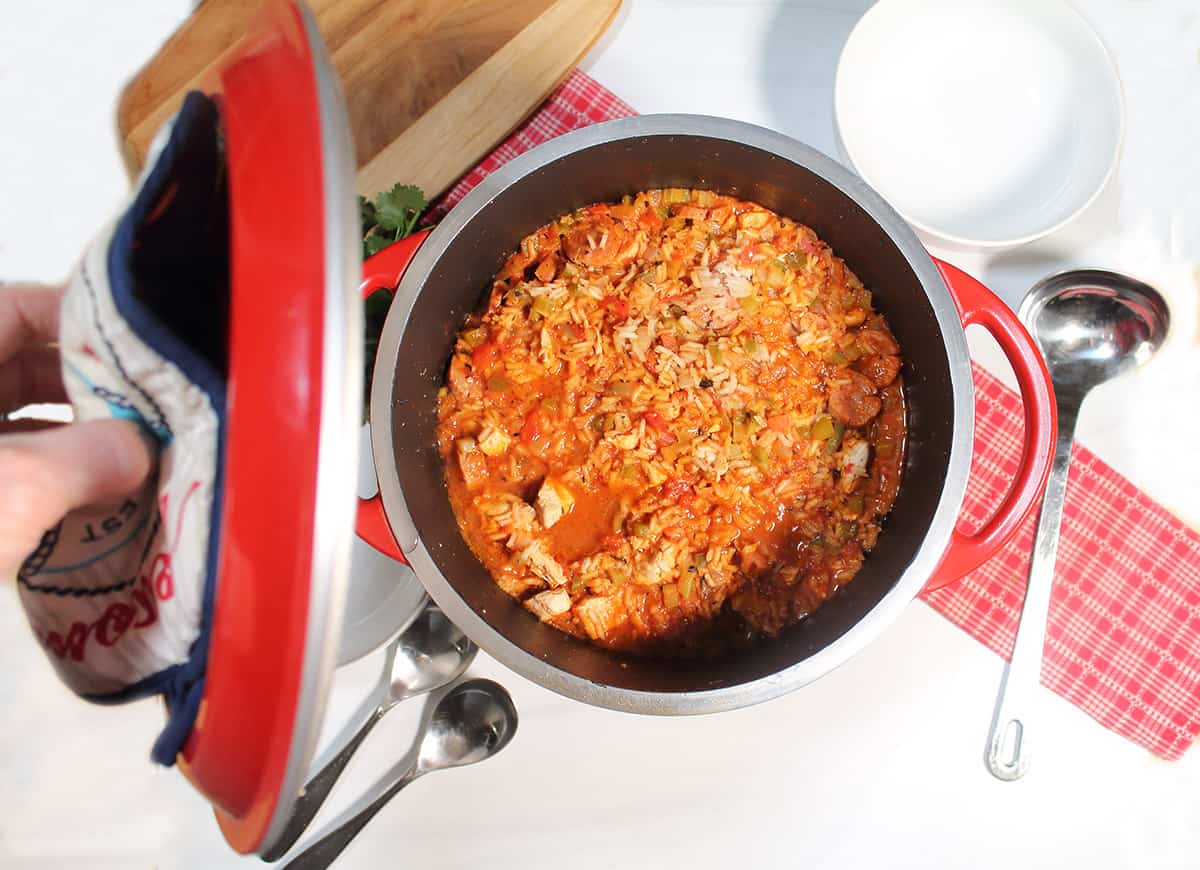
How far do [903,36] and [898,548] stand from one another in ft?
4.98

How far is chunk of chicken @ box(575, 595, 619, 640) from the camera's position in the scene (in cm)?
206

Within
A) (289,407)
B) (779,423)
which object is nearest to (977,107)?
(779,423)

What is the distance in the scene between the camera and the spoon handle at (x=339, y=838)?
2205 millimetres

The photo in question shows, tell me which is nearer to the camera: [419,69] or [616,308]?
[616,308]

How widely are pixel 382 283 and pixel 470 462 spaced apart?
509 millimetres

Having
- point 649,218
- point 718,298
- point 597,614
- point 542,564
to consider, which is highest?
point 649,218

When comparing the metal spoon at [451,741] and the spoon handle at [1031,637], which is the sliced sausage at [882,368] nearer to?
the spoon handle at [1031,637]

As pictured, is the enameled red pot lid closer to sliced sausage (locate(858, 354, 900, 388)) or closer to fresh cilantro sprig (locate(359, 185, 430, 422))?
fresh cilantro sprig (locate(359, 185, 430, 422))

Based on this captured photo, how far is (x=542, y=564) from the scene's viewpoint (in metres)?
2.06

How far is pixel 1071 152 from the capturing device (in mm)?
2338

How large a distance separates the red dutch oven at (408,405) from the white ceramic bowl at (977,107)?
1.51 ft

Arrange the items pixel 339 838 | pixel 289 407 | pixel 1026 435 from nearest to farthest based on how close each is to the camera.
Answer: pixel 289 407 < pixel 1026 435 < pixel 339 838

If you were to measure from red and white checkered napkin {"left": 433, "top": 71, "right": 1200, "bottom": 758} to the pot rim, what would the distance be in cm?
57

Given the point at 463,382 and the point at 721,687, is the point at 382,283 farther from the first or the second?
the point at 721,687
